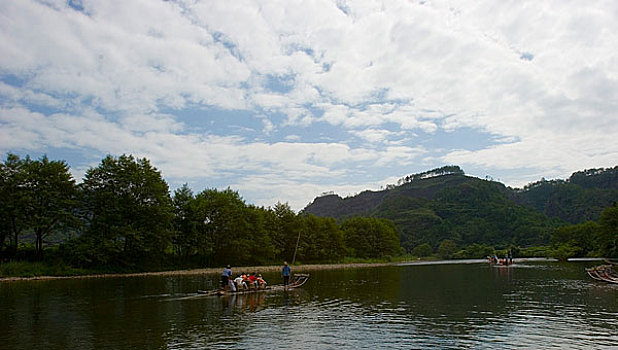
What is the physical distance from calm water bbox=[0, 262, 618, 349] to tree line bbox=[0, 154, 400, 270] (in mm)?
28675

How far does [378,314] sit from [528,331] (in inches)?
297

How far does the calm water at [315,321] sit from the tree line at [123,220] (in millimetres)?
28675

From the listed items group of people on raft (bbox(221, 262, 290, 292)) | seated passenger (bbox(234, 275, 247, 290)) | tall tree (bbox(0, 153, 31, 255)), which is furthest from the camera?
tall tree (bbox(0, 153, 31, 255))

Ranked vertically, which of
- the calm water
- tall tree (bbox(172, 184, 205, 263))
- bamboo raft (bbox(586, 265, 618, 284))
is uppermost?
tall tree (bbox(172, 184, 205, 263))

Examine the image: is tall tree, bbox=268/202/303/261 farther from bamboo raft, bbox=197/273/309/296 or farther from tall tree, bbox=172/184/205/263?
bamboo raft, bbox=197/273/309/296

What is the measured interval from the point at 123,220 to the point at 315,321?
56.0m

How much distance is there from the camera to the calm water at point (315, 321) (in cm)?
1748

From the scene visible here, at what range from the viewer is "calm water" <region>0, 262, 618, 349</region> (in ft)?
57.4

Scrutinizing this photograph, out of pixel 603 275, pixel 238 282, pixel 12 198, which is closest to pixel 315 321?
pixel 238 282

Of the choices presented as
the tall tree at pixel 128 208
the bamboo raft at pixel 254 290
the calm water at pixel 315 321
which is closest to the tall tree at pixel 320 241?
the tall tree at pixel 128 208

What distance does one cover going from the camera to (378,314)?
969 inches

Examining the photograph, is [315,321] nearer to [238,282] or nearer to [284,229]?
[238,282]

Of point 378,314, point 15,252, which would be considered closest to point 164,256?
point 15,252

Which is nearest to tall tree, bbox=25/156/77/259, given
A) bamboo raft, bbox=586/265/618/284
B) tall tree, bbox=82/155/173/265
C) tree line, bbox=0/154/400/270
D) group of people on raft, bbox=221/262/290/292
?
tree line, bbox=0/154/400/270
